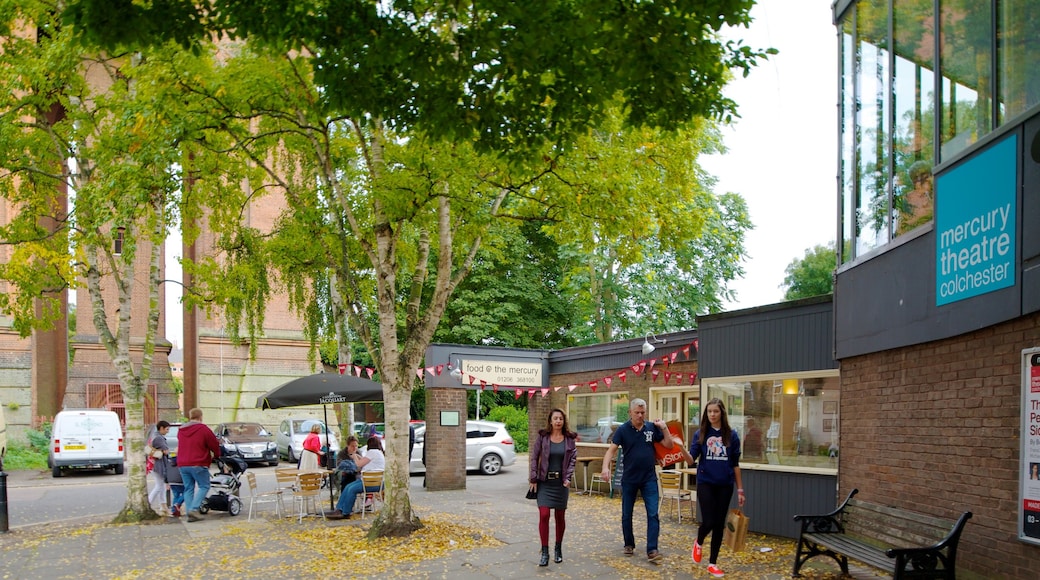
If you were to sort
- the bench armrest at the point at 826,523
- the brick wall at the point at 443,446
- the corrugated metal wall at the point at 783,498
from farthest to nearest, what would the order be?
the brick wall at the point at 443,446
the corrugated metal wall at the point at 783,498
the bench armrest at the point at 826,523

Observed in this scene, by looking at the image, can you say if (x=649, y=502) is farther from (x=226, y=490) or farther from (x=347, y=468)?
(x=226, y=490)

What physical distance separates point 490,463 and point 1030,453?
19.4 meters

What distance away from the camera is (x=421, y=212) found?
12.1 m

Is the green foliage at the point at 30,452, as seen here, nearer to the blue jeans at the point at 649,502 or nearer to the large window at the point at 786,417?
the large window at the point at 786,417

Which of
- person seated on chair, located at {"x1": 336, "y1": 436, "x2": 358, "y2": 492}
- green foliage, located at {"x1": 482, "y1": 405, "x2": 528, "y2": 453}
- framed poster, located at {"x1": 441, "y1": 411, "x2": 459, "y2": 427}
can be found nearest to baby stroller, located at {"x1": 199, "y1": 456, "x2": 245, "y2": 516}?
person seated on chair, located at {"x1": 336, "y1": 436, "x2": 358, "y2": 492}

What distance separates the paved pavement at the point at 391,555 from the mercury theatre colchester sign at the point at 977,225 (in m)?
3.60

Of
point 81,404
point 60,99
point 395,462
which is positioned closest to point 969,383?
point 395,462

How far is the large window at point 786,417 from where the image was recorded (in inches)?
435

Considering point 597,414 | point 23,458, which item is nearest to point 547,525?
point 597,414

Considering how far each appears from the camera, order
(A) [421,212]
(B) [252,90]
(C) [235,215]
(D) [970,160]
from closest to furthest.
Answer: (D) [970,160] → (B) [252,90] → (A) [421,212] → (C) [235,215]

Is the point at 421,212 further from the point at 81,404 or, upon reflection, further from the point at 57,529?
the point at 81,404

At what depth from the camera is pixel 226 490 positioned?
14.5 metres

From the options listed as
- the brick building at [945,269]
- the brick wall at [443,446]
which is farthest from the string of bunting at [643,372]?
the brick building at [945,269]

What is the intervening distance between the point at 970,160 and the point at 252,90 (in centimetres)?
838
